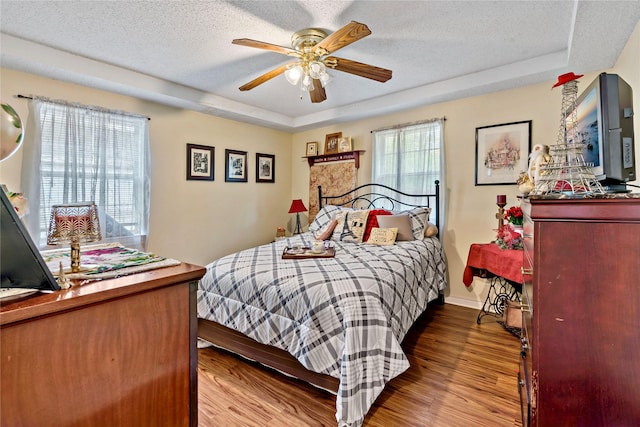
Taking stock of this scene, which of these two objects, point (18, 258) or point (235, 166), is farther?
point (235, 166)

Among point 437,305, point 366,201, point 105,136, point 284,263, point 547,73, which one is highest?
point 547,73

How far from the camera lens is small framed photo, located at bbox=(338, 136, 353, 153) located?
13.7ft

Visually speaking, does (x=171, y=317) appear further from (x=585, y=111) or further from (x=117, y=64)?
(x=117, y=64)

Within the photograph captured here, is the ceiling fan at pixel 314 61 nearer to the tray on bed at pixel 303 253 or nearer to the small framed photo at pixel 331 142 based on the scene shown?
the tray on bed at pixel 303 253

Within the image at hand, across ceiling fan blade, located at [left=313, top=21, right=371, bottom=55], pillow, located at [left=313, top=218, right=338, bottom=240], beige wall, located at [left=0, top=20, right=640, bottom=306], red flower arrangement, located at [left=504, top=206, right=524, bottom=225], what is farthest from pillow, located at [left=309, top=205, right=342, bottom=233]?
ceiling fan blade, located at [left=313, top=21, right=371, bottom=55]

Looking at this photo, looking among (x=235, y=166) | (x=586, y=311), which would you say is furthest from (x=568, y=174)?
(x=235, y=166)

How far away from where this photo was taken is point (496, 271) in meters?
2.44

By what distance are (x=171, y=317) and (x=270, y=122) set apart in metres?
3.83

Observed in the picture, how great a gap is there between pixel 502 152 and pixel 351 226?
175 centimetres

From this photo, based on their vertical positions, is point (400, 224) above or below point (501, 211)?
below

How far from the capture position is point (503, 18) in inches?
81.0

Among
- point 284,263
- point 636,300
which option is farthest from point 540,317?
point 284,263

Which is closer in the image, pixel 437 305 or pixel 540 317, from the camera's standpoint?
pixel 540 317

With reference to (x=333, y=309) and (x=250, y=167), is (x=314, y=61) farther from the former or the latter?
(x=250, y=167)
